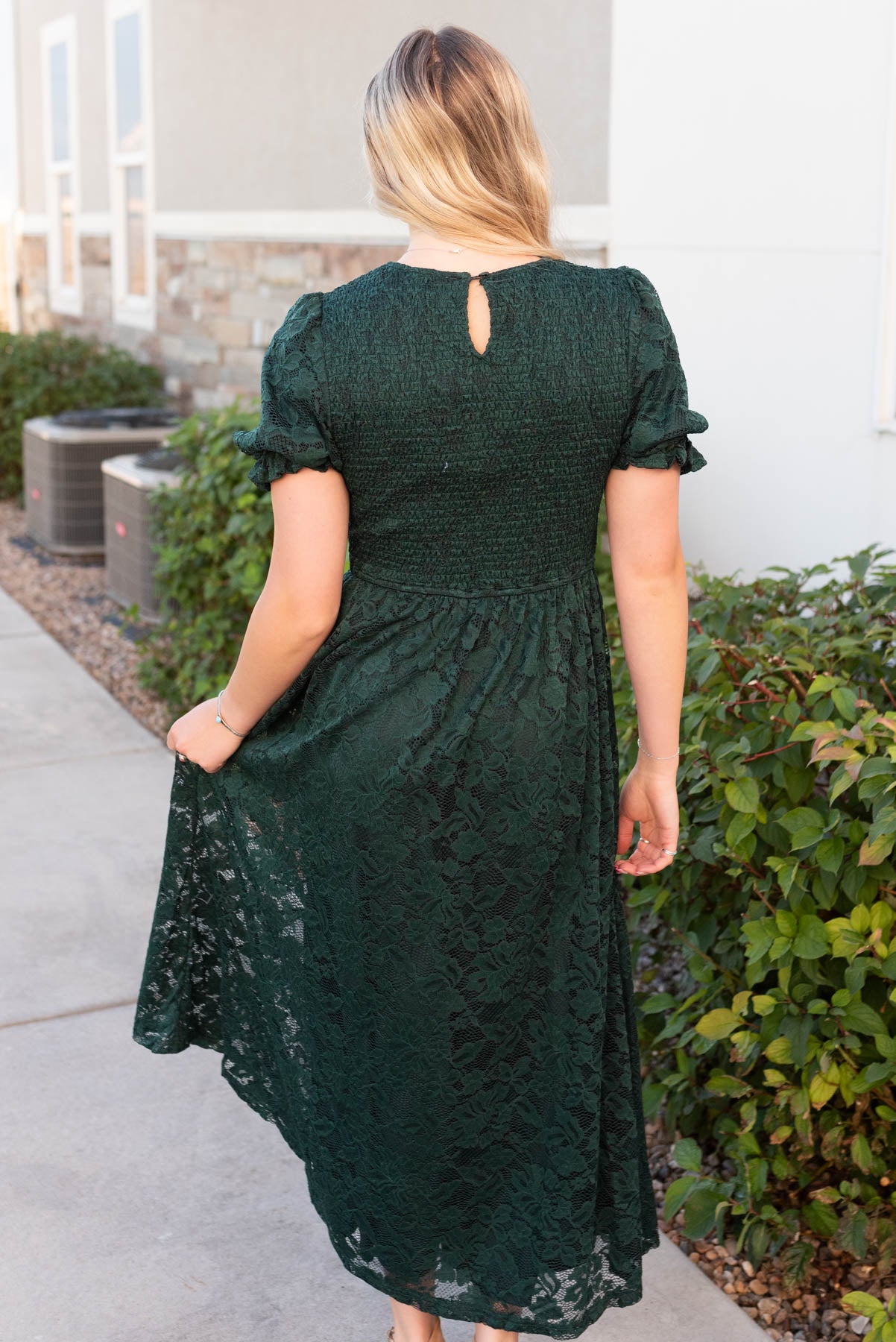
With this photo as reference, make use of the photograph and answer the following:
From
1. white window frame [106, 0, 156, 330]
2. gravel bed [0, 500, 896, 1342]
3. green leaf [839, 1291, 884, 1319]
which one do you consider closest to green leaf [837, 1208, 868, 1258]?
gravel bed [0, 500, 896, 1342]

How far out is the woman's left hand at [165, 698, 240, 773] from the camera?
197 cm

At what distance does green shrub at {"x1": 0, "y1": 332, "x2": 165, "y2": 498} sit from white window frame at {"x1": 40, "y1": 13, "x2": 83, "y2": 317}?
1.57 meters

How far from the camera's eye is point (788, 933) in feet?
7.16

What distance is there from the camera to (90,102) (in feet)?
32.6

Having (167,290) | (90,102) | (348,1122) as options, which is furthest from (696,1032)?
(90,102)

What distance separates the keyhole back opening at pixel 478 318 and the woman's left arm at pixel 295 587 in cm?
22

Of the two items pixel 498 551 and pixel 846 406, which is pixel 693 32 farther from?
pixel 498 551

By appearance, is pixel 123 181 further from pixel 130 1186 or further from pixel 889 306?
pixel 130 1186

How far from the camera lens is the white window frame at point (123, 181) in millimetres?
8500

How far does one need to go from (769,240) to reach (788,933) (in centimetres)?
221

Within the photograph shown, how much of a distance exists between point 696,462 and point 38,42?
11.0m

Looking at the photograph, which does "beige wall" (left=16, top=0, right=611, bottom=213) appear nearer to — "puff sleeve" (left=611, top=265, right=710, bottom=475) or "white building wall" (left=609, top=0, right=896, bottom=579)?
"white building wall" (left=609, top=0, right=896, bottom=579)

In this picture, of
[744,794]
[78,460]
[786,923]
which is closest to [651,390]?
[744,794]

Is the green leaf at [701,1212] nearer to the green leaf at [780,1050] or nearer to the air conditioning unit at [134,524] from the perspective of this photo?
the green leaf at [780,1050]
